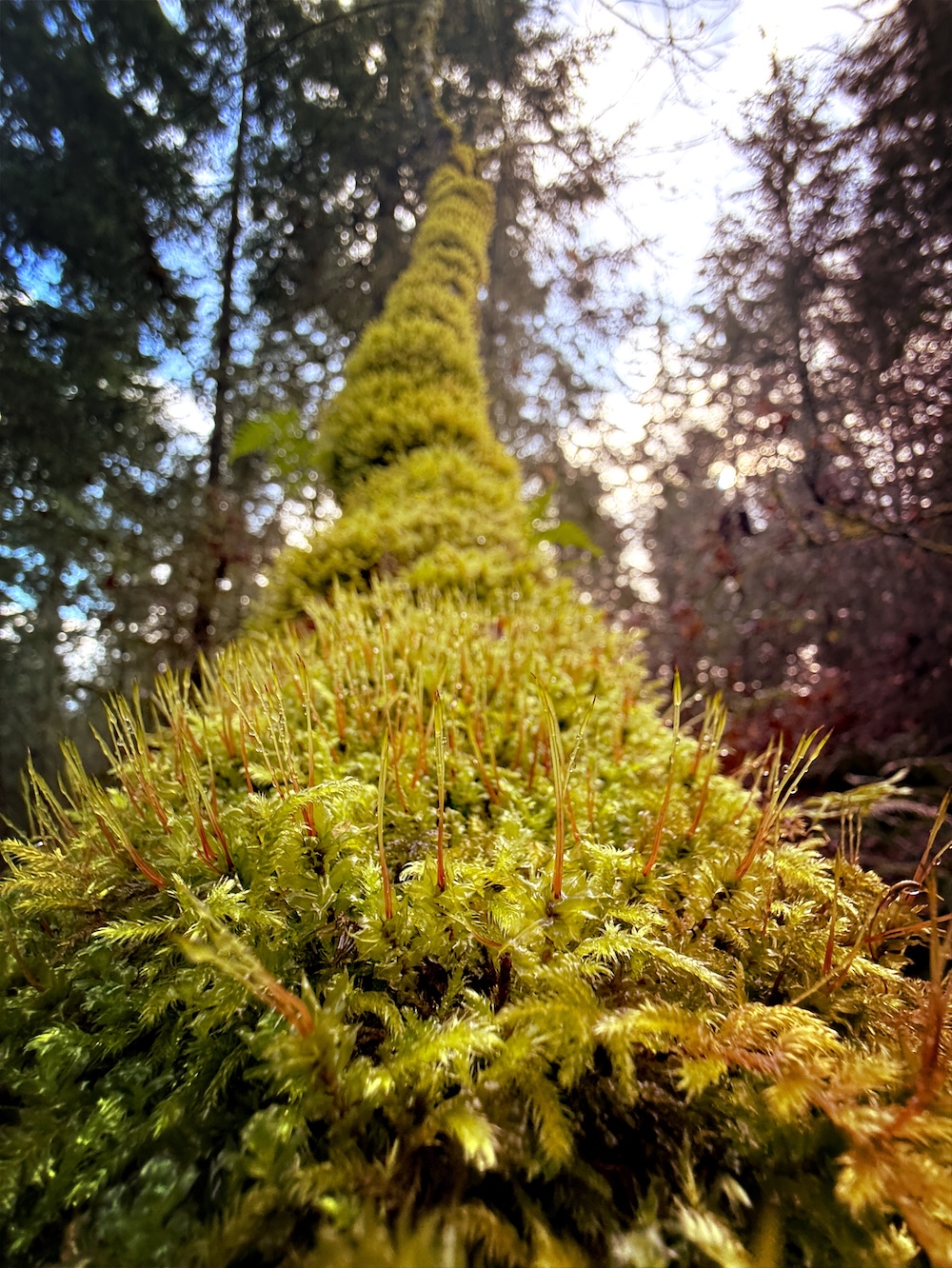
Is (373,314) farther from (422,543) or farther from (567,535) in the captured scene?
(422,543)

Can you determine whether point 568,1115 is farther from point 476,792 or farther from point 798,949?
point 476,792

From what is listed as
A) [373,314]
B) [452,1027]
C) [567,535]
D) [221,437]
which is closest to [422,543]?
[567,535]

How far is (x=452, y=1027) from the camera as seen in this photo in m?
0.57

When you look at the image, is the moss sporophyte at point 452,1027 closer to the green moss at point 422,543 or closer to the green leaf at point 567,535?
the green moss at point 422,543

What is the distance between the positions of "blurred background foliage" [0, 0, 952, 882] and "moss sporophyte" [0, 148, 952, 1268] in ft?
9.01

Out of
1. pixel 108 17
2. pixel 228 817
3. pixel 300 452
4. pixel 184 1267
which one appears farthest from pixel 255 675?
pixel 108 17

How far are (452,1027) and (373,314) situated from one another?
6.70m

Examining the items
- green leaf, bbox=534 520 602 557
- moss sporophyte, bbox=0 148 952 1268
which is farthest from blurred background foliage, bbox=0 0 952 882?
moss sporophyte, bbox=0 148 952 1268

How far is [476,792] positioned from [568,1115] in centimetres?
59

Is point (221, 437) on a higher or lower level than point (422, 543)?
higher

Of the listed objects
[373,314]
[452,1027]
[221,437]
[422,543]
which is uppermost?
[373,314]

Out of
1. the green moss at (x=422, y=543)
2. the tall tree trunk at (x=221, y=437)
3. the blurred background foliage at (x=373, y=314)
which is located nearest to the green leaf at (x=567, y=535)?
the blurred background foliage at (x=373, y=314)

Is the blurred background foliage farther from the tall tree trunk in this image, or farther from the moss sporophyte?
the moss sporophyte

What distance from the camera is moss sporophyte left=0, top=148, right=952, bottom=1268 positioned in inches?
17.9
